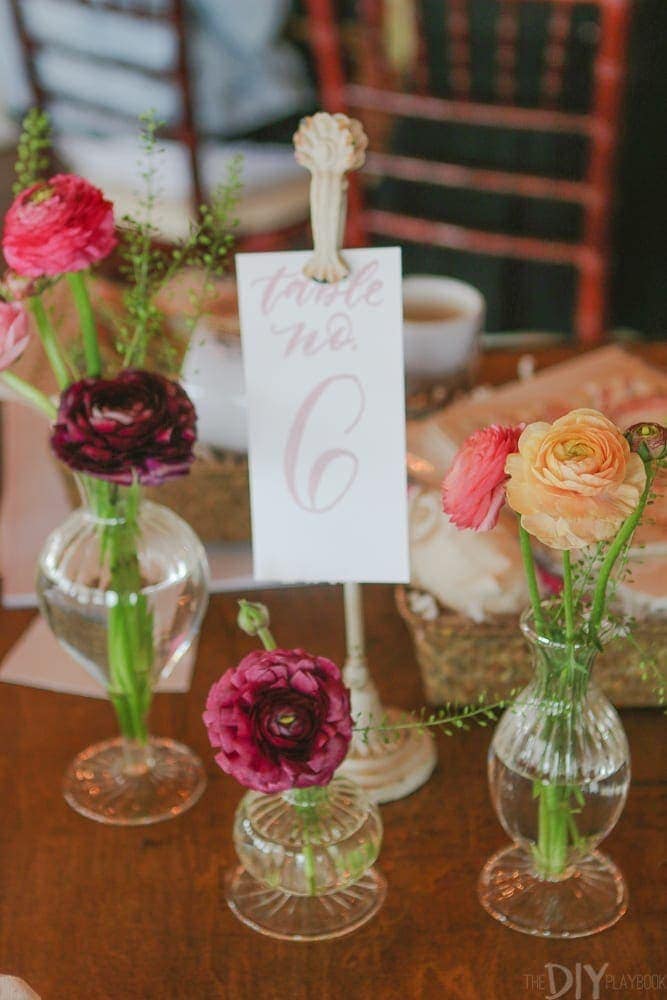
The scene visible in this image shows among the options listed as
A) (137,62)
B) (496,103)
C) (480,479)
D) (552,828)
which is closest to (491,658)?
(552,828)

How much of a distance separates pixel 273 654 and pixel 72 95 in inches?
73.0

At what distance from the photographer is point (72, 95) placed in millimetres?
2191

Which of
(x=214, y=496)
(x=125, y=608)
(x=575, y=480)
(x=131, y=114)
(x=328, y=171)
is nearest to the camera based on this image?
(x=575, y=480)

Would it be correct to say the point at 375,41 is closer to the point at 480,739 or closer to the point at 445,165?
the point at 445,165

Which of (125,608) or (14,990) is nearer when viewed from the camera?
(14,990)

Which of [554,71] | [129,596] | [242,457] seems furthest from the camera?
[554,71]

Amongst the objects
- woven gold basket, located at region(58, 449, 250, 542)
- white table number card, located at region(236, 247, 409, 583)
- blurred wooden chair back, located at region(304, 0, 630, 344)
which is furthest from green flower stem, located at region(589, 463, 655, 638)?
blurred wooden chair back, located at region(304, 0, 630, 344)

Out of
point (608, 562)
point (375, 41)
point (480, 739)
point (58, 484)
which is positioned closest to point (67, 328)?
point (58, 484)

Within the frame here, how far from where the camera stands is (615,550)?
22.4 inches

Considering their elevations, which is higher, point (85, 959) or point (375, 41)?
point (375, 41)

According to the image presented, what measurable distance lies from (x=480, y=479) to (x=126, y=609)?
28 centimetres

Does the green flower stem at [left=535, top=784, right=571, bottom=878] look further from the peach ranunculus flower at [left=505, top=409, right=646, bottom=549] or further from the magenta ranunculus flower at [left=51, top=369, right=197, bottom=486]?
the magenta ranunculus flower at [left=51, top=369, right=197, bottom=486]

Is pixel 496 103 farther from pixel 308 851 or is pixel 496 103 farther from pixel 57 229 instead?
pixel 308 851

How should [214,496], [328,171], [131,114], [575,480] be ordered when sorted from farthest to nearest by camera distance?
[131,114] → [214,496] → [328,171] → [575,480]
